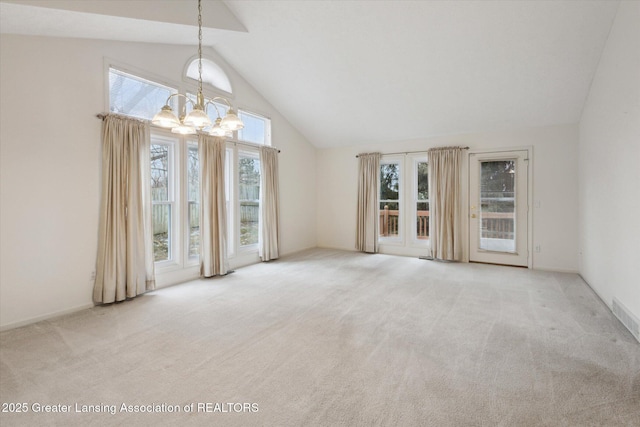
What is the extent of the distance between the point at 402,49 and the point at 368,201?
10.8 ft

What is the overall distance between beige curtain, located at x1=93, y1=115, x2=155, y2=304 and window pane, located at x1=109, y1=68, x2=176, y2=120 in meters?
0.28

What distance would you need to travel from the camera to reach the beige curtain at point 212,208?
4656mm

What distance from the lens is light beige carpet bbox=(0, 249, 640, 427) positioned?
175cm

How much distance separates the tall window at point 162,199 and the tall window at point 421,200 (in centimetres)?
480

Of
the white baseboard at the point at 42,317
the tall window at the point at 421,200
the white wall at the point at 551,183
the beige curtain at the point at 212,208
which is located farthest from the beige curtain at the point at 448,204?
the white baseboard at the point at 42,317

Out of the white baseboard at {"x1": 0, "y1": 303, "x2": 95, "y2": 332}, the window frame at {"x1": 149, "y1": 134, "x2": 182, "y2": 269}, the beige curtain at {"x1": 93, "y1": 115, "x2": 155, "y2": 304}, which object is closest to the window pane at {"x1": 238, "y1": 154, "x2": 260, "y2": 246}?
the window frame at {"x1": 149, "y1": 134, "x2": 182, "y2": 269}

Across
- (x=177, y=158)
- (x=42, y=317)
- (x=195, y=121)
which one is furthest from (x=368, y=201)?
(x=42, y=317)

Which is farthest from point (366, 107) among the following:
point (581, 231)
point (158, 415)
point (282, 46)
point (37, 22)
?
point (158, 415)

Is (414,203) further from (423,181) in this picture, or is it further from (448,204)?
(448,204)

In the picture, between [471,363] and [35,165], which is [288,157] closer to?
[35,165]

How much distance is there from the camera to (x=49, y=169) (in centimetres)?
315

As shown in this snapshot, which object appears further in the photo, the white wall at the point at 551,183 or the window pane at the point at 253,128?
the window pane at the point at 253,128

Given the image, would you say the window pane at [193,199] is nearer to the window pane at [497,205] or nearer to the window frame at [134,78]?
the window frame at [134,78]

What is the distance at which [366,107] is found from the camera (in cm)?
568
